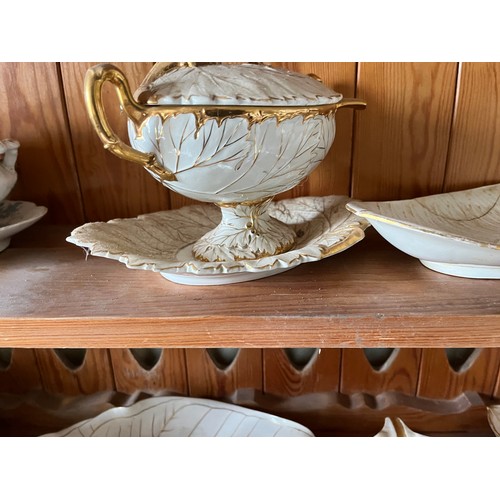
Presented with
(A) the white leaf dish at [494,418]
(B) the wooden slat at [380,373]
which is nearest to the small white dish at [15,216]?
(B) the wooden slat at [380,373]

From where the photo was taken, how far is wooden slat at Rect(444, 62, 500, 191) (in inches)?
17.6

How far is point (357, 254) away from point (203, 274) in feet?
0.51

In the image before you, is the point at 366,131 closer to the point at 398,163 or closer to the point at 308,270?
the point at 398,163

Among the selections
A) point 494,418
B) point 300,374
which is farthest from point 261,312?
point 494,418

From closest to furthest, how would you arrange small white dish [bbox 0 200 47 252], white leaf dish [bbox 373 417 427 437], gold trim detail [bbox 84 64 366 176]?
gold trim detail [bbox 84 64 366 176], small white dish [bbox 0 200 47 252], white leaf dish [bbox 373 417 427 437]

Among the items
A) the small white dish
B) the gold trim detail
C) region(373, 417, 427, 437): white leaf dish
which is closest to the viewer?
the gold trim detail

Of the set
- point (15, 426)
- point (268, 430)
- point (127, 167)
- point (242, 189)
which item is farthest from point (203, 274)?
point (15, 426)

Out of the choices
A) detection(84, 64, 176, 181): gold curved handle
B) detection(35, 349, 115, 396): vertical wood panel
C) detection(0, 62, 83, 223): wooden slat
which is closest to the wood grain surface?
detection(35, 349, 115, 396): vertical wood panel

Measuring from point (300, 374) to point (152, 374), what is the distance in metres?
0.21

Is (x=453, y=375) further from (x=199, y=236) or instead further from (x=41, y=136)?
(x=41, y=136)

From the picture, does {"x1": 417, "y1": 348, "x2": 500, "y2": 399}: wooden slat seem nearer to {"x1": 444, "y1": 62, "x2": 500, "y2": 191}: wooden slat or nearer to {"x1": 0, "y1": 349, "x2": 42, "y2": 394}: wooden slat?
{"x1": 444, "y1": 62, "x2": 500, "y2": 191}: wooden slat

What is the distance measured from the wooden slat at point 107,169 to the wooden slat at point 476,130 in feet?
1.05

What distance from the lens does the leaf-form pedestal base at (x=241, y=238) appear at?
0.40 metres

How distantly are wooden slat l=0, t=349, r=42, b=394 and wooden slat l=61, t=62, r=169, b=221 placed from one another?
0.24m
